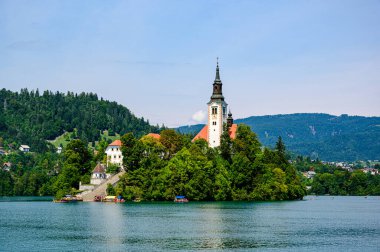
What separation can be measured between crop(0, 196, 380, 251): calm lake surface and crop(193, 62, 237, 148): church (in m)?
48.3

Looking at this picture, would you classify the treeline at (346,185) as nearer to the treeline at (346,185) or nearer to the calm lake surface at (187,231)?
the treeline at (346,185)

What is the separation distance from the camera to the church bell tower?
129m

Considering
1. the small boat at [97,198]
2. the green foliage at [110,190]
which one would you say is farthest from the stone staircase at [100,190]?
the green foliage at [110,190]

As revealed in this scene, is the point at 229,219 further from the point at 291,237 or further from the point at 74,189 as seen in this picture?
the point at 74,189

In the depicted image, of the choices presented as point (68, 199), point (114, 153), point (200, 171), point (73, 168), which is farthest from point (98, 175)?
point (200, 171)

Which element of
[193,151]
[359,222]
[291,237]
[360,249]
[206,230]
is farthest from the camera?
[193,151]

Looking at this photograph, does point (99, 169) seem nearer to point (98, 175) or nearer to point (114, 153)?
point (98, 175)

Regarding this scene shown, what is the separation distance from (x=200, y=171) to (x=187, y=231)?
48839mm

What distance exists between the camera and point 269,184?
366 feet

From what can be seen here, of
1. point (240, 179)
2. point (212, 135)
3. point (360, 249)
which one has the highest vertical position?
point (212, 135)

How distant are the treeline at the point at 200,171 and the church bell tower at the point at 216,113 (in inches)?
419

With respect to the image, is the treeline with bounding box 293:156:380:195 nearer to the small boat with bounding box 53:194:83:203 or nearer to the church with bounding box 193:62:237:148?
the church with bounding box 193:62:237:148

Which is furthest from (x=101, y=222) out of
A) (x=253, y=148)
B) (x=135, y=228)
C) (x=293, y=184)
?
(x=293, y=184)

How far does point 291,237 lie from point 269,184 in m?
58.8
